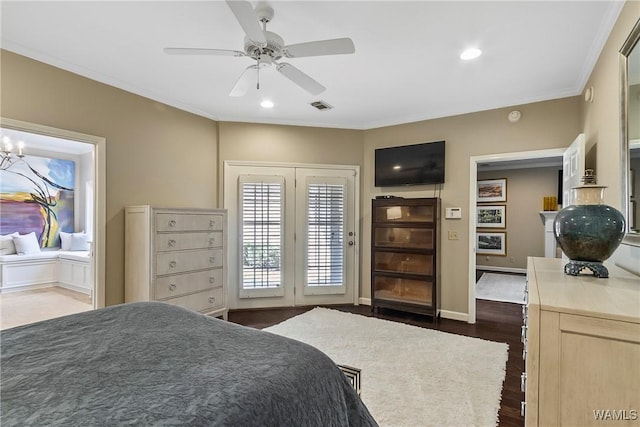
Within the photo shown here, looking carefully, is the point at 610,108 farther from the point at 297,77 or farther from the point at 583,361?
the point at 297,77

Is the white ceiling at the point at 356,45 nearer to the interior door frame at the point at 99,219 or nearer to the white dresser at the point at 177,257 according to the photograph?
the interior door frame at the point at 99,219

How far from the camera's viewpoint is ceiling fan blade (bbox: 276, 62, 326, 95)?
232 centimetres

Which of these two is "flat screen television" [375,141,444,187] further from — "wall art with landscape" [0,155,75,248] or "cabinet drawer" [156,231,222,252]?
"wall art with landscape" [0,155,75,248]

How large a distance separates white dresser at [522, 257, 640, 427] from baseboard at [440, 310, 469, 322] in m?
3.25

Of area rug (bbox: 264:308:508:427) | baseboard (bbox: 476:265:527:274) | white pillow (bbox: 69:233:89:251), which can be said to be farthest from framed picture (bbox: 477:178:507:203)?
white pillow (bbox: 69:233:89:251)

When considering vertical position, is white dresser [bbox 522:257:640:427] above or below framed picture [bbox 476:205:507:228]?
below

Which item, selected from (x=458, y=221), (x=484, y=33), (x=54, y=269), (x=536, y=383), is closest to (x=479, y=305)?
(x=458, y=221)

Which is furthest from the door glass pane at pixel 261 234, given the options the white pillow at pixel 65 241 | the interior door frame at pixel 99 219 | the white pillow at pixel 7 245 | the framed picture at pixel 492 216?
the framed picture at pixel 492 216

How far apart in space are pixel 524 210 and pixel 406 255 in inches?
190

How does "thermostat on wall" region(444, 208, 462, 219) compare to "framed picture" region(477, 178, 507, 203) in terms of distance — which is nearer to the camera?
"thermostat on wall" region(444, 208, 462, 219)

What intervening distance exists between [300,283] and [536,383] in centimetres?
383

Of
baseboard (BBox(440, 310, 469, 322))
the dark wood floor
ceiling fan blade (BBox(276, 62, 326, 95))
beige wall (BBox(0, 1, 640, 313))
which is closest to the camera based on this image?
ceiling fan blade (BBox(276, 62, 326, 95))

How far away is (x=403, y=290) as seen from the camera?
4316 mm

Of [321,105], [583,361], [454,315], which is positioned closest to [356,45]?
[321,105]
